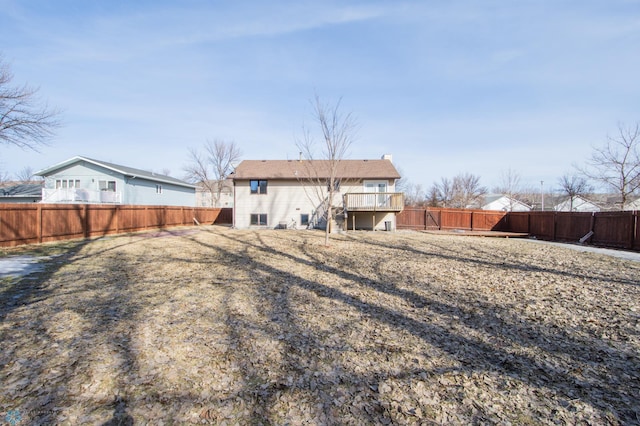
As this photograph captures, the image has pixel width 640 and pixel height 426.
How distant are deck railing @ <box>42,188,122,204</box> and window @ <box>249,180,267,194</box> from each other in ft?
39.3

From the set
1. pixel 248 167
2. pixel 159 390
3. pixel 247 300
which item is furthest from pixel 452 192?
pixel 159 390

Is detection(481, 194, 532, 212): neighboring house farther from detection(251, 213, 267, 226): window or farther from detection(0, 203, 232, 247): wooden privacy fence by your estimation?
detection(0, 203, 232, 247): wooden privacy fence

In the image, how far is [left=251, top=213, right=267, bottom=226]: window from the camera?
22.2 meters

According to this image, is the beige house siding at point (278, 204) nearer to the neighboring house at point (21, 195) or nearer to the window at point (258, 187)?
the window at point (258, 187)

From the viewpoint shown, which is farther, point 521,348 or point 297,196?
point 297,196

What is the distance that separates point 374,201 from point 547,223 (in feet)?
34.1

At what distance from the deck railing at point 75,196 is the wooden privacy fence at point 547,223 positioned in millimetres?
22913

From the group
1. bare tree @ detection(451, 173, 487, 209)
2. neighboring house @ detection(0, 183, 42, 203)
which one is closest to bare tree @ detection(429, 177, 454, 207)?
bare tree @ detection(451, 173, 487, 209)

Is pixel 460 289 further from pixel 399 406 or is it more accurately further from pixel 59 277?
pixel 59 277

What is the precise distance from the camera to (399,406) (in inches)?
108

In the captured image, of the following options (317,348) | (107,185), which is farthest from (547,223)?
(107,185)

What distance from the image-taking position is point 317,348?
3.83 m

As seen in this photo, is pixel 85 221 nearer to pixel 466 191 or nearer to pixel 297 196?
pixel 297 196

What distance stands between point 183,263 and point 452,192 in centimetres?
3654
